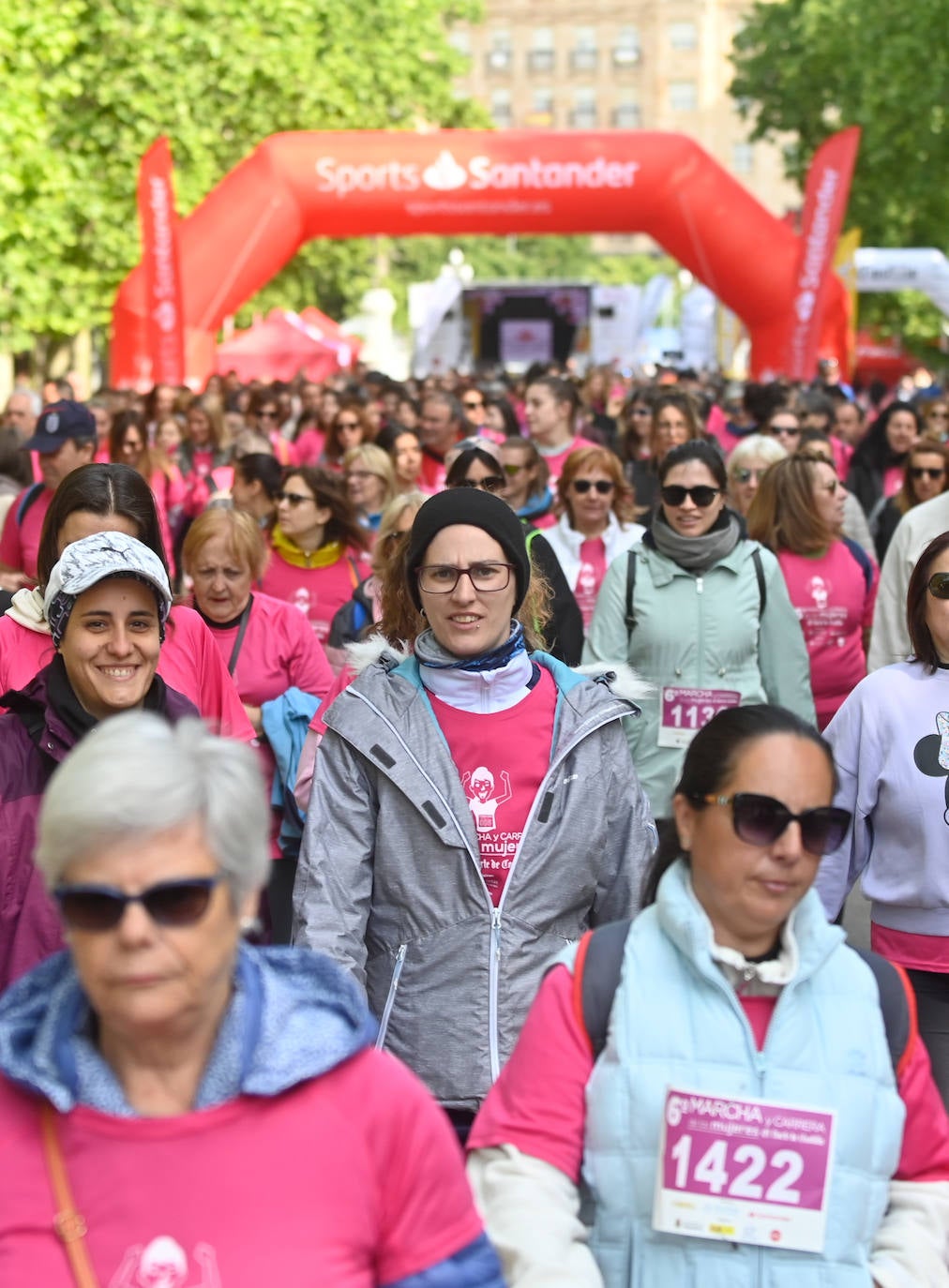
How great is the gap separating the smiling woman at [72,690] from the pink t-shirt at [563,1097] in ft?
3.72

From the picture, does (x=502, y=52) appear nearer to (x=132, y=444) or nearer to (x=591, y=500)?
(x=132, y=444)

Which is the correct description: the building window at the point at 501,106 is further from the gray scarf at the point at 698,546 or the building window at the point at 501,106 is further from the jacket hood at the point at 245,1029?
the jacket hood at the point at 245,1029

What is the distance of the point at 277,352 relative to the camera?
30875 mm

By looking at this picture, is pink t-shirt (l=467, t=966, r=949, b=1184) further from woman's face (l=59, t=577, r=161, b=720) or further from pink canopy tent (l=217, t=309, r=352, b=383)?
pink canopy tent (l=217, t=309, r=352, b=383)

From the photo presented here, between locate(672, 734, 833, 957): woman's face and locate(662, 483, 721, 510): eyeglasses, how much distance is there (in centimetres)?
354

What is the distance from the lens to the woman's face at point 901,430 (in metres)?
11.9

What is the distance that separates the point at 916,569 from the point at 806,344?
18633 mm

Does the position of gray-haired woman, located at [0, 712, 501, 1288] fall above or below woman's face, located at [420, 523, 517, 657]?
below

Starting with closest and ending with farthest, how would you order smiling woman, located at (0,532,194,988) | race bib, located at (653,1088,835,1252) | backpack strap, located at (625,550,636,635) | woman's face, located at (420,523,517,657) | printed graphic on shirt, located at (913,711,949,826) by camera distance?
race bib, located at (653,1088,835,1252)
smiling woman, located at (0,532,194,988)
woman's face, located at (420,523,517,657)
printed graphic on shirt, located at (913,711,949,826)
backpack strap, located at (625,550,636,635)

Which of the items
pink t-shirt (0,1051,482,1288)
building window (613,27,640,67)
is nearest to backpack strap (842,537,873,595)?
pink t-shirt (0,1051,482,1288)

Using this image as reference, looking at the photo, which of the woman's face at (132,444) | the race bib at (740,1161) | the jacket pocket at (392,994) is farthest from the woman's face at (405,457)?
the race bib at (740,1161)

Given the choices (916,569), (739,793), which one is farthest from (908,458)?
(739,793)

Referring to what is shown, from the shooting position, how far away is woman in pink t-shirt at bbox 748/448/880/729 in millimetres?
7480

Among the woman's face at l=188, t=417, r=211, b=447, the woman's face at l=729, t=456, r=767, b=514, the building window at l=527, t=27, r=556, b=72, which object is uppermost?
the building window at l=527, t=27, r=556, b=72
